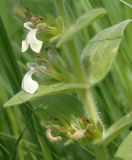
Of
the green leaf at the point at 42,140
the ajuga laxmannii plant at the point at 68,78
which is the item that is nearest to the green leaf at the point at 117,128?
the ajuga laxmannii plant at the point at 68,78

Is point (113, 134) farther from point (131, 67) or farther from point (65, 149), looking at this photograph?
point (65, 149)

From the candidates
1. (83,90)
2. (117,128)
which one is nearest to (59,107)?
(83,90)

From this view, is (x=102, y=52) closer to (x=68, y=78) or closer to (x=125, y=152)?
(x=68, y=78)

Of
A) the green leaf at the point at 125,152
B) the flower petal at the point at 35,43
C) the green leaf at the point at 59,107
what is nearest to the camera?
the green leaf at the point at 125,152

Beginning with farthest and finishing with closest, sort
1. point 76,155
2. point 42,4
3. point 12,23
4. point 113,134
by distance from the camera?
point 12,23, point 76,155, point 42,4, point 113,134

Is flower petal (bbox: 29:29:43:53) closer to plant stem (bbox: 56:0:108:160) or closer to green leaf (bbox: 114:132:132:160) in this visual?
plant stem (bbox: 56:0:108:160)

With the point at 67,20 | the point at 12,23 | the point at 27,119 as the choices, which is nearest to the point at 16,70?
the point at 27,119

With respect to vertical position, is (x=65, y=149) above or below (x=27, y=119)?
A: below

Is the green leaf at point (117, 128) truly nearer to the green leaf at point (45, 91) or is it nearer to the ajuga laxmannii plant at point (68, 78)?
the ajuga laxmannii plant at point (68, 78)
